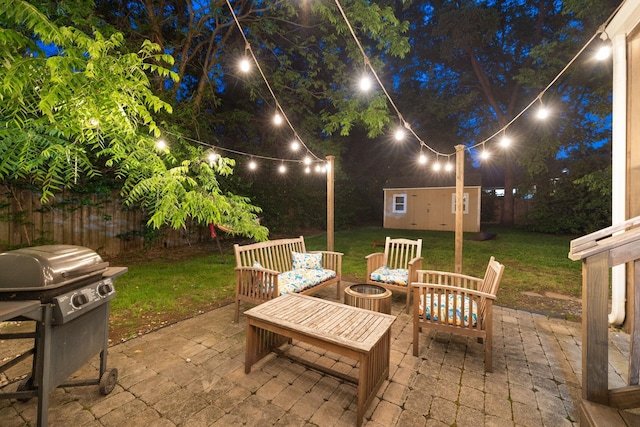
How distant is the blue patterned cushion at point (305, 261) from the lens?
15.1 ft

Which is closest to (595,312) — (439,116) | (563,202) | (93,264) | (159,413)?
(159,413)

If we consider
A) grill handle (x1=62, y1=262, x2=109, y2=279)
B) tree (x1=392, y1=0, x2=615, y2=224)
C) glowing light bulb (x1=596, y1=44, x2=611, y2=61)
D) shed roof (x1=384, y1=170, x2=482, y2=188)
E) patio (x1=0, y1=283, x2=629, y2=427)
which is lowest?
patio (x1=0, y1=283, x2=629, y2=427)

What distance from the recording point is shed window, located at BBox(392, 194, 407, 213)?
1608 cm

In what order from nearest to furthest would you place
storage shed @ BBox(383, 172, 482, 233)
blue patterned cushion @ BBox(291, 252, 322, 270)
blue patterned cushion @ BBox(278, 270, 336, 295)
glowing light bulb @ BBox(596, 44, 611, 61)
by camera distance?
glowing light bulb @ BBox(596, 44, 611, 61) → blue patterned cushion @ BBox(278, 270, 336, 295) → blue patterned cushion @ BBox(291, 252, 322, 270) → storage shed @ BBox(383, 172, 482, 233)

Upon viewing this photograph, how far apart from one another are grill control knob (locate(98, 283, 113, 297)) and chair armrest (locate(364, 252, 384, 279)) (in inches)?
126

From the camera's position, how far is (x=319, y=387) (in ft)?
7.91

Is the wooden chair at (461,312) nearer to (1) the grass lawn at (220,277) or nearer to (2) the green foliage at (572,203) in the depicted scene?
(1) the grass lawn at (220,277)

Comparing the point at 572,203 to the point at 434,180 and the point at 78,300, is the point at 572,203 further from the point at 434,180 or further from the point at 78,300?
the point at 78,300

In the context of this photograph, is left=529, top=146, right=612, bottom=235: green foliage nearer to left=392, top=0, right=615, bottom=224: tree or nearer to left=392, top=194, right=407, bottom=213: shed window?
left=392, top=0, right=615, bottom=224: tree

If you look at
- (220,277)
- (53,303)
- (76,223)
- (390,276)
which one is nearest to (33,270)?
(53,303)

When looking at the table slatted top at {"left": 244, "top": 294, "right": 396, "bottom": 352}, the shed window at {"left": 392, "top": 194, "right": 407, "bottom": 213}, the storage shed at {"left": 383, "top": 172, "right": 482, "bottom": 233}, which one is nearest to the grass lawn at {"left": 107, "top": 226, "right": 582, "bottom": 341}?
the table slatted top at {"left": 244, "top": 294, "right": 396, "bottom": 352}

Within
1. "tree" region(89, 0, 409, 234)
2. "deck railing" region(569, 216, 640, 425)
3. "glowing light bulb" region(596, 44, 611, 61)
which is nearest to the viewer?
"deck railing" region(569, 216, 640, 425)

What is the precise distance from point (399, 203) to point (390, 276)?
12.8m

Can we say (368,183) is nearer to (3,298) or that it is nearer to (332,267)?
(332,267)
